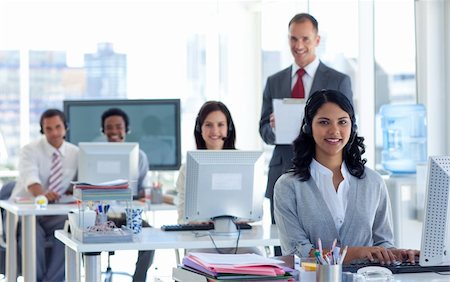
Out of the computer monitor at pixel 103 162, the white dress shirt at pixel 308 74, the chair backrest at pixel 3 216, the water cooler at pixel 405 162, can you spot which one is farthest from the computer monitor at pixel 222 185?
the chair backrest at pixel 3 216

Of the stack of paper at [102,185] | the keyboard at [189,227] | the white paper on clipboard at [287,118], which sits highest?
the white paper on clipboard at [287,118]

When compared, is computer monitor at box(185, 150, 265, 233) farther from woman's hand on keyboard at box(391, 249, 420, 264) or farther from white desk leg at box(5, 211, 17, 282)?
white desk leg at box(5, 211, 17, 282)

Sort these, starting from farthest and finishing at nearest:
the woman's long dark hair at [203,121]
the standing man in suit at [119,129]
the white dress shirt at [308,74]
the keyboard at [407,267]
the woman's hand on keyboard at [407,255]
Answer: the standing man in suit at [119,129] < the woman's long dark hair at [203,121] < the white dress shirt at [308,74] < the woman's hand on keyboard at [407,255] < the keyboard at [407,267]

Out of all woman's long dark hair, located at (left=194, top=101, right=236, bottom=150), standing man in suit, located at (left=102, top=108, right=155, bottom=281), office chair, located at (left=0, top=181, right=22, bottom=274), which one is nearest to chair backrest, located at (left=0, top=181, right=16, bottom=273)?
office chair, located at (left=0, top=181, right=22, bottom=274)

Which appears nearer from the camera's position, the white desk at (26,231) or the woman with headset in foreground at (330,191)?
the woman with headset in foreground at (330,191)

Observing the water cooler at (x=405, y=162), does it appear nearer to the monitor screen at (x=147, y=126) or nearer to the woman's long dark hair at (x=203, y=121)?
the woman's long dark hair at (x=203, y=121)

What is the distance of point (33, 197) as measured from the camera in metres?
6.88

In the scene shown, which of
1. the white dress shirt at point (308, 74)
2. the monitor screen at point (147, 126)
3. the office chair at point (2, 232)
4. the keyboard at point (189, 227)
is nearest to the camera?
the keyboard at point (189, 227)

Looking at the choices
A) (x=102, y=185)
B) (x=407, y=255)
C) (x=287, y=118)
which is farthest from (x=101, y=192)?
(x=407, y=255)

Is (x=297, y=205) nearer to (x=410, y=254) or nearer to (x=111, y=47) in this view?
(x=410, y=254)

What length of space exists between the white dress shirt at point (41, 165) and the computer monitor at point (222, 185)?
2.58 meters

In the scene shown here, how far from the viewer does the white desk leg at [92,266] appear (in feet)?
14.5

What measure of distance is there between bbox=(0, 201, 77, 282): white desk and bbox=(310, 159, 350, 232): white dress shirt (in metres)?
2.67

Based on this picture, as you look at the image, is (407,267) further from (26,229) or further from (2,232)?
(2,232)
